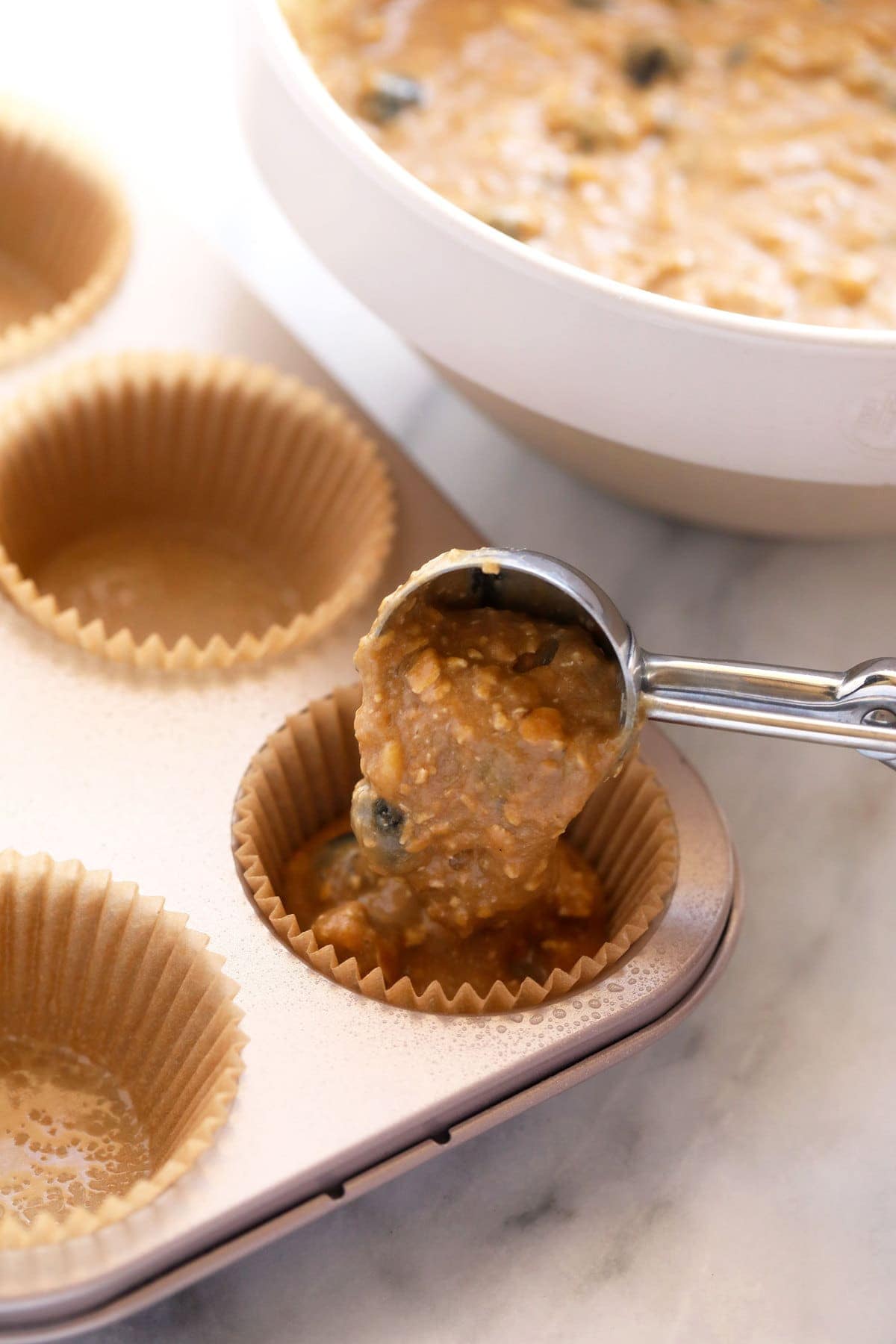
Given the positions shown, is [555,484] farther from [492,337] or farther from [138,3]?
[138,3]

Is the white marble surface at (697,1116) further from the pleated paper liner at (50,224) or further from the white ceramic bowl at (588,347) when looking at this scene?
the white ceramic bowl at (588,347)

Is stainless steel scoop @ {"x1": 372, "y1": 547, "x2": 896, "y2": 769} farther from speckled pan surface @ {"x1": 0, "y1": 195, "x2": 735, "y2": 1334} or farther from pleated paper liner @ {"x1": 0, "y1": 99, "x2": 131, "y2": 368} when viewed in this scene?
pleated paper liner @ {"x1": 0, "y1": 99, "x2": 131, "y2": 368}

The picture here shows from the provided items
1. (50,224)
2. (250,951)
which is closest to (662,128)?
(50,224)

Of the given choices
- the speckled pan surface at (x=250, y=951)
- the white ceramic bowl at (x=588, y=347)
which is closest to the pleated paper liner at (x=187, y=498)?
the speckled pan surface at (x=250, y=951)

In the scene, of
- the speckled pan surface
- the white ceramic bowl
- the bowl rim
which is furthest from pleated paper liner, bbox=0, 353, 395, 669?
the bowl rim

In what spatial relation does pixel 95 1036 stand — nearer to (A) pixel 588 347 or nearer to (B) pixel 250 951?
(B) pixel 250 951

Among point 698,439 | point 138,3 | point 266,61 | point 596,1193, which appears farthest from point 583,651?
point 138,3
